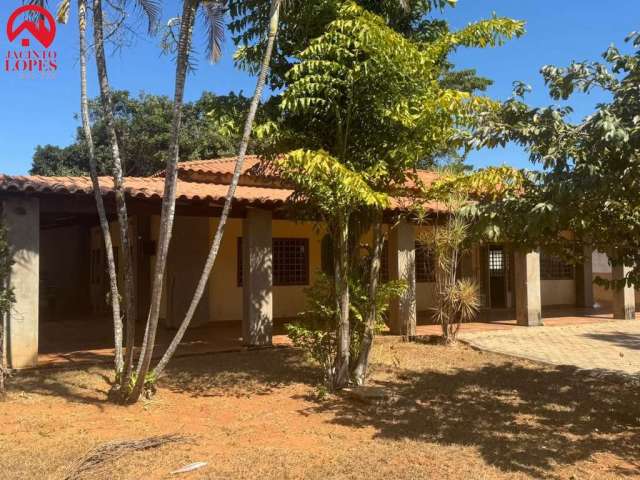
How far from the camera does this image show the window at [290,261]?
14.3m

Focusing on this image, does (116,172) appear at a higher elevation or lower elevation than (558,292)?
higher

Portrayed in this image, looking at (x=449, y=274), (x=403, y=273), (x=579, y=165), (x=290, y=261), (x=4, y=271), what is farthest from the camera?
(x=290, y=261)

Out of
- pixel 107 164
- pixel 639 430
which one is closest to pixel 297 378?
pixel 639 430

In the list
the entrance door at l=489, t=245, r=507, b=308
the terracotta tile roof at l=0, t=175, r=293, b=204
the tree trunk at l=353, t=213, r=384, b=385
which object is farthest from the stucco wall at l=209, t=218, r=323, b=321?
the tree trunk at l=353, t=213, r=384, b=385

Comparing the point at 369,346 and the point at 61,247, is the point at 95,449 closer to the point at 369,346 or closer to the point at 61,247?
the point at 369,346

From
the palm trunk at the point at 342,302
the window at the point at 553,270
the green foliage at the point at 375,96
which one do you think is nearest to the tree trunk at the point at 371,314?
the palm trunk at the point at 342,302

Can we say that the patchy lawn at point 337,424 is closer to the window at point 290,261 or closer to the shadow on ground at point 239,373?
the shadow on ground at point 239,373

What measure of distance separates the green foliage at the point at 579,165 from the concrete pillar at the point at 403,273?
639 cm

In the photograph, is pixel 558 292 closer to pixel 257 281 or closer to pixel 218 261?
pixel 218 261

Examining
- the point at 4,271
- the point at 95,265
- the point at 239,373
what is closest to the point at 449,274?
the point at 239,373

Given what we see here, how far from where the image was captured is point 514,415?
6258 mm

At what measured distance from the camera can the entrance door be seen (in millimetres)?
16750

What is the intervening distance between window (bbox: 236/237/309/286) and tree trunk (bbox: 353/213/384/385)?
22.9 ft

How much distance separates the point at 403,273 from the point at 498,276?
245 inches
